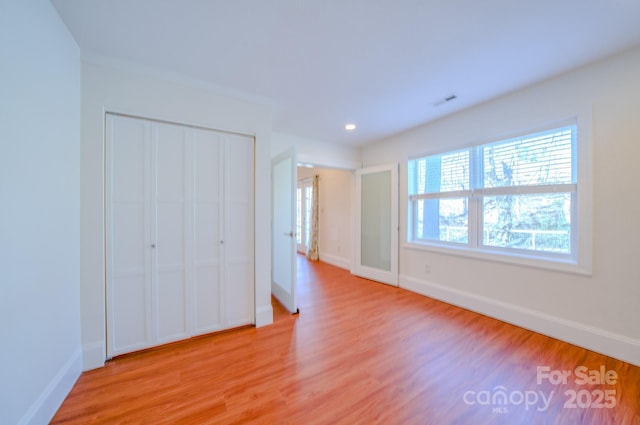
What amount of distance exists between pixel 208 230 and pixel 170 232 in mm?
327

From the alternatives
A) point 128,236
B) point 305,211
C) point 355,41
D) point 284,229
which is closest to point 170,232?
point 128,236

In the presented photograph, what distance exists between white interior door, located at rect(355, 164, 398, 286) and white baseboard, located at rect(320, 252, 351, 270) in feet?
1.75

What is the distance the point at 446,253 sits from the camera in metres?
3.22

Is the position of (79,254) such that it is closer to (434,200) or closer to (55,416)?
(55,416)

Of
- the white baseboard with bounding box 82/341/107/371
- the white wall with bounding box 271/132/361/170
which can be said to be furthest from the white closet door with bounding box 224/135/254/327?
the white wall with bounding box 271/132/361/170

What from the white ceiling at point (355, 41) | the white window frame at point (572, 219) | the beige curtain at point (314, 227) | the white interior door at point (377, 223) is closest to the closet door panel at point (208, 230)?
the white ceiling at point (355, 41)

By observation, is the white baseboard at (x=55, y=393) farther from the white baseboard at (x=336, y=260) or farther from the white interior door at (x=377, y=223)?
the white baseboard at (x=336, y=260)

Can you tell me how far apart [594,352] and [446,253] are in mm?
1512

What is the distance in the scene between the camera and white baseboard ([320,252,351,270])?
5052 millimetres

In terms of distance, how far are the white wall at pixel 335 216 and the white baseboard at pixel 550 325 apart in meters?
2.17

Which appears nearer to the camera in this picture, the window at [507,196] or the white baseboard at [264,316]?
the window at [507,196]

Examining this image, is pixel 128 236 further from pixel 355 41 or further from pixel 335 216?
pixel 335 216

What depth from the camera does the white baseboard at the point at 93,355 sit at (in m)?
1.81

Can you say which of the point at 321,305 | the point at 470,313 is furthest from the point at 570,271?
the point at 321,305
